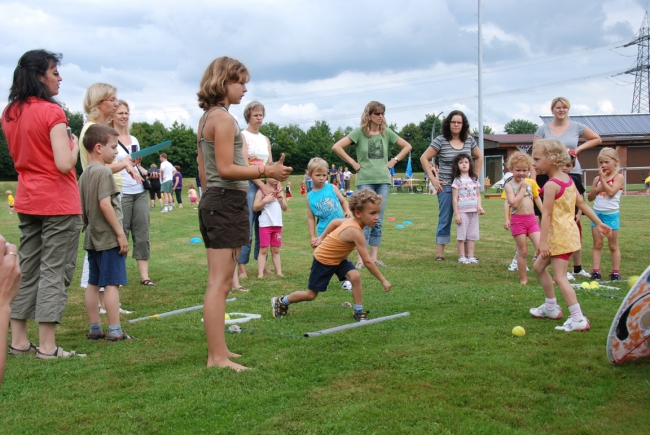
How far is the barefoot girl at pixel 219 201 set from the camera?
4.07m

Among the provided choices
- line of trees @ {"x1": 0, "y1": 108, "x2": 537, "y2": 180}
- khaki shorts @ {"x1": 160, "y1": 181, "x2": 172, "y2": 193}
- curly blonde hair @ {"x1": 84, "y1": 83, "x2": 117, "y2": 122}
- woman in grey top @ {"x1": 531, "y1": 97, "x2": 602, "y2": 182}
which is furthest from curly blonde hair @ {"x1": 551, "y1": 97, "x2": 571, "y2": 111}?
line of trees @ {"x1": 0, "y1": 108, "x2": 537, "y2": 180}

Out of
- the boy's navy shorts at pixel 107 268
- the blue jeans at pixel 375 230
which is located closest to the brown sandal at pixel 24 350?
the boy's navy shorts at pixel 107 268

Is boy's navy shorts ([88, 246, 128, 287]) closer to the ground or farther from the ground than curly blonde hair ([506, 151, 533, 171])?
closer to the ground

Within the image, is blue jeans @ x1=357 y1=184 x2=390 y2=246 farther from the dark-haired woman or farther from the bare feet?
the bare feet

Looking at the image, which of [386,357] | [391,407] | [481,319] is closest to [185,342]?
[386,357]

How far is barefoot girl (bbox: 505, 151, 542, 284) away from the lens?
7.17 m

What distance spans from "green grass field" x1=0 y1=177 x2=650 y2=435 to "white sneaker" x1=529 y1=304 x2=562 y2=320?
91 mm

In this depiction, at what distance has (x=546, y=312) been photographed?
526 cm

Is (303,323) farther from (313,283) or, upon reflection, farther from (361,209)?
(361,209)

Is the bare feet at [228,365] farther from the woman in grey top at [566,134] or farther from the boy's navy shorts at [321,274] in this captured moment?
the woman in grey top at [566,134]

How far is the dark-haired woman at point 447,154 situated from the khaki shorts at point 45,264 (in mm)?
5819

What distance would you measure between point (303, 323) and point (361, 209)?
122cm


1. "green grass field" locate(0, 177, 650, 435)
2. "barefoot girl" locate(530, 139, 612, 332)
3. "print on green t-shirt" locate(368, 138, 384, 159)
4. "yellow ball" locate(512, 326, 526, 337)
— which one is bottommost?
"green grass field" locate(0, 177, 650, 435)

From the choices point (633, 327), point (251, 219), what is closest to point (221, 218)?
point (633, 327)
